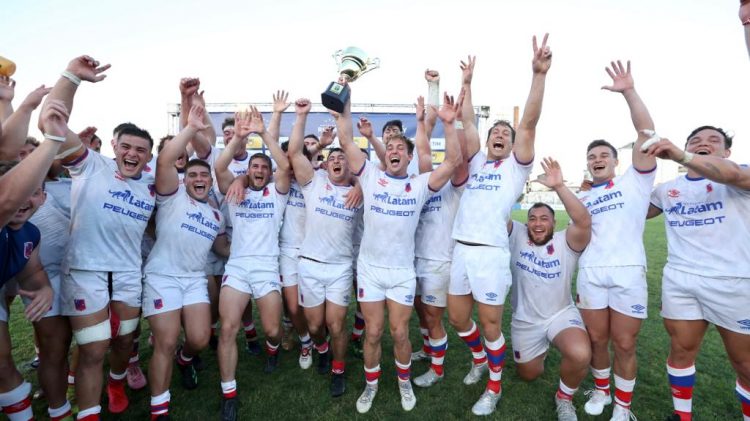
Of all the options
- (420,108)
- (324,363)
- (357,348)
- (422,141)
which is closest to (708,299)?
(422,141)

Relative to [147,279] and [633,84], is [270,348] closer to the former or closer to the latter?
[147,279]

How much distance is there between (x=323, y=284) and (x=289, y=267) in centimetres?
59

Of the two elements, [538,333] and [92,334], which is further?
[538,333]

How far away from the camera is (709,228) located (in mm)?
3428

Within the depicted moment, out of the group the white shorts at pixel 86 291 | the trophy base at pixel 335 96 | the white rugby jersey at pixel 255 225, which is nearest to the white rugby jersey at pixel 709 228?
the trophy base at pixel 335 96

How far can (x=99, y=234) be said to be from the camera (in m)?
3.37

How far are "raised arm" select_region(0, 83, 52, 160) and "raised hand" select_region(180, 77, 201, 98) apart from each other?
1.61m

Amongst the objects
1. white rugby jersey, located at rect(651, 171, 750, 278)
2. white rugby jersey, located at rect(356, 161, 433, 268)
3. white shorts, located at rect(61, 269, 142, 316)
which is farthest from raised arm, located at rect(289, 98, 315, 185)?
white rugby jersey, located at rect(651, 171, 750, 278)

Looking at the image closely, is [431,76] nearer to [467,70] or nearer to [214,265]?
[467,70]

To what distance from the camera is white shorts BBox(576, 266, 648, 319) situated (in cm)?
361

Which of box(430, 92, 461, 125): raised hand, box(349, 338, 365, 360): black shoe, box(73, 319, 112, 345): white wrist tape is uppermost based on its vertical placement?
box(430, 92, 461, 125): raised hand

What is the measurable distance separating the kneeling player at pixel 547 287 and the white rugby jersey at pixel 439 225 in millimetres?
735

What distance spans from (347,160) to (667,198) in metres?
3.44

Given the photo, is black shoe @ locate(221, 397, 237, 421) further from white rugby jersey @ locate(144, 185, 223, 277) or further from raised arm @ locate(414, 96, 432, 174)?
raised arm @ locate(414, 96, 432, 174)
